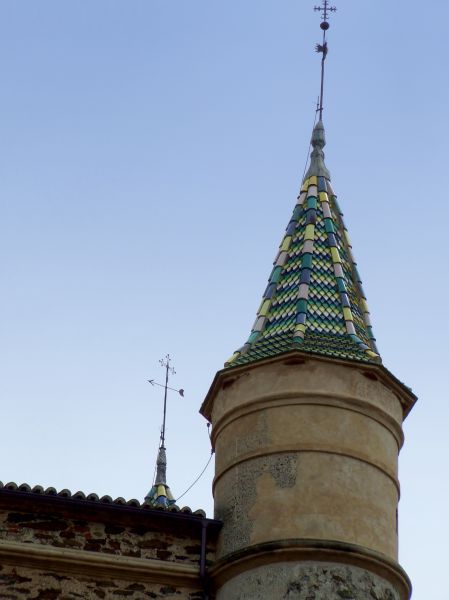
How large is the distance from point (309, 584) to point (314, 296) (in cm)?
373

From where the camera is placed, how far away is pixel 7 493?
1451cm

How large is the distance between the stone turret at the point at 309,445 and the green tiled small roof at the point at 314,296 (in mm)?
19

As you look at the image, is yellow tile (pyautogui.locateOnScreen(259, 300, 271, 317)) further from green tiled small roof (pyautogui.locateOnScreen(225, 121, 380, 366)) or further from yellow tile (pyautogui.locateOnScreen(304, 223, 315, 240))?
yellow tile (pyautogui.locateOnScreen(304, 223, 315, 240))

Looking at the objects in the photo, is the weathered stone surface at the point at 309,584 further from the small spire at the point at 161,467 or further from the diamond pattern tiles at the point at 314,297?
the small spire at the point at 161,467

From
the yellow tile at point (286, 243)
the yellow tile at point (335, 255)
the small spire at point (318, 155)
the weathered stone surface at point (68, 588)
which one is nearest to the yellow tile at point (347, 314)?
the yellow tile at point (335, 255)

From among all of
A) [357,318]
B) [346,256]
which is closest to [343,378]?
[357,318]

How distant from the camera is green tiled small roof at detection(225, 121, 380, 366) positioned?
15.7 metres

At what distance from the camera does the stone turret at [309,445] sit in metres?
14.1

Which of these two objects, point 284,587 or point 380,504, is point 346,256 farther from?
point 284,587

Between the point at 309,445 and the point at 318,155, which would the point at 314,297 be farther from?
the point at 318,155

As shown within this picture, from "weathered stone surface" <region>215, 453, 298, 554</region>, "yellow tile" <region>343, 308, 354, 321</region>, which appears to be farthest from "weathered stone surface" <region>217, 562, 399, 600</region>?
"yellow tile" <region>343, 308, 354, 321</region>

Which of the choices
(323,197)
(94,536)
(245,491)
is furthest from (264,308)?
(94,536)

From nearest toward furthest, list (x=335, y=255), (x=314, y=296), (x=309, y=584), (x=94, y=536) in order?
(x=309, y=584), (x=94, y=536), (x=314, y=296), (x=335, y=255)

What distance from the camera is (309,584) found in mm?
13891
